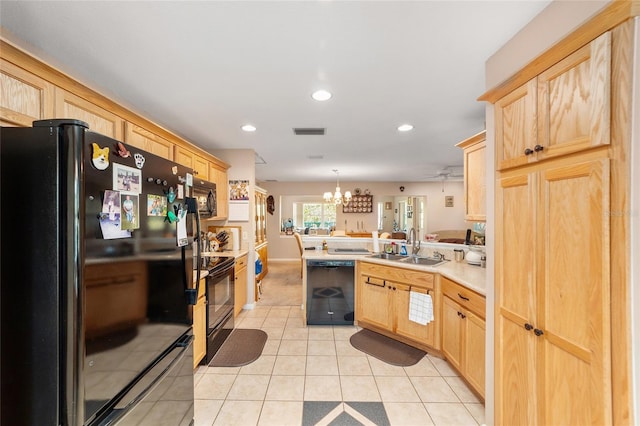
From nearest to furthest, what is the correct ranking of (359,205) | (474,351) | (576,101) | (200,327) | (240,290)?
(576,101) → (474,351) → (200,327) → (240,290) → (359,205)

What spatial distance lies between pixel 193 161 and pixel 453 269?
319 centimetres

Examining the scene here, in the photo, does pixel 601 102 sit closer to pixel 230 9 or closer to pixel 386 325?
pixel 230 9

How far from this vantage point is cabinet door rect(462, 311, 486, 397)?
1.93 metres

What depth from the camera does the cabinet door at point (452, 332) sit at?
2244 millimetres

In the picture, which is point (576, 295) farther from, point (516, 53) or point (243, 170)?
point (243, 170)

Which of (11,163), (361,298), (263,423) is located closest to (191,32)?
(11,163)

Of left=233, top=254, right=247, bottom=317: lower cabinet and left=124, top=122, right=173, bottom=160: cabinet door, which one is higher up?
left=124, top=122, right=173, bottom=160: cabinet door

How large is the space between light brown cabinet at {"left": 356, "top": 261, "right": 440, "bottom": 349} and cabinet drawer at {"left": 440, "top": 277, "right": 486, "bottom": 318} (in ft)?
0.53

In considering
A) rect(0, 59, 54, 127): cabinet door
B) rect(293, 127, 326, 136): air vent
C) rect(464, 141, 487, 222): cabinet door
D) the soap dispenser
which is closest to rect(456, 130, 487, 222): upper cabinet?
rect(464, 141, 487, 222): cabinet door

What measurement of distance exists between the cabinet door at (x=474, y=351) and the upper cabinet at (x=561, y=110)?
4.15 feet

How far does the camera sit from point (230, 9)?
4.12 feet

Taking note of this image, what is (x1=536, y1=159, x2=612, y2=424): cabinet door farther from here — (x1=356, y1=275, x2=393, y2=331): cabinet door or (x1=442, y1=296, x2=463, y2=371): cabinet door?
(x1=356, y1=275, x2=393, y2=331): cabinet door

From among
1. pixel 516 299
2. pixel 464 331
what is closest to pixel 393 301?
pixel 464 331

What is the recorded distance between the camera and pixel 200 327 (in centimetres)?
240
